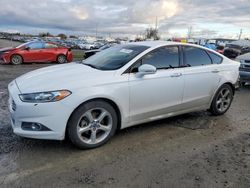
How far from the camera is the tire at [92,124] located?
3789 millimetres

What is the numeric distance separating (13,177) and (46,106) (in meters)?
0.94

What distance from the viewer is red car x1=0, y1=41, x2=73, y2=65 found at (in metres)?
15.5

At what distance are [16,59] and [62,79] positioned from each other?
42.7ft

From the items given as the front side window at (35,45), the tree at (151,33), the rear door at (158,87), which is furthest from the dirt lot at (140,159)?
the tree at (151,33)

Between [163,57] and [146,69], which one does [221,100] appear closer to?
[163,57]

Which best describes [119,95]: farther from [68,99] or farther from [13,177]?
[13,177]

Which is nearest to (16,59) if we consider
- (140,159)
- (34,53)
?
(34,53)

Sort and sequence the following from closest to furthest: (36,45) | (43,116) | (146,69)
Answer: (43,116), (146,69), (36,45)

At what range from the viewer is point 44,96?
143 inches

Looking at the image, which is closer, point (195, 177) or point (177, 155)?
point (195, 177)

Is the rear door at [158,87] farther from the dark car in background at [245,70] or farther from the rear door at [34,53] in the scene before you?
the rear door at [34,53]

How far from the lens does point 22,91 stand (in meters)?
3.75

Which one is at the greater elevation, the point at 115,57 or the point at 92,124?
the point at 115,57

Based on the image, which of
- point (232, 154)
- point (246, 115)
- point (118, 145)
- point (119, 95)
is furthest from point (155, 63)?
point (246, 115)
